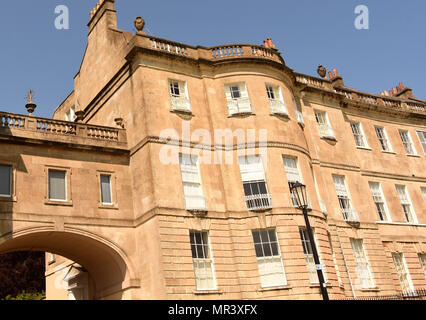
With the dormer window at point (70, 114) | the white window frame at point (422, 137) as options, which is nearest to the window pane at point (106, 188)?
the dormer window at point (70, 114)

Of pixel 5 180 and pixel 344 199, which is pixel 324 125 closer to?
pixel 344 199

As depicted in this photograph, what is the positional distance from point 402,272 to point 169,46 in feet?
61.6

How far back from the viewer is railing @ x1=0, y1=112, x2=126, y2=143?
20766mm

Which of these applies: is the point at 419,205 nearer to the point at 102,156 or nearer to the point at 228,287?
the point at 228,287

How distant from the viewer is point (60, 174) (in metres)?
21.3

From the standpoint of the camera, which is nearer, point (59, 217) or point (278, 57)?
point (59, 217)

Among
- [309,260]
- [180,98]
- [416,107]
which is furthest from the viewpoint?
[416,107]

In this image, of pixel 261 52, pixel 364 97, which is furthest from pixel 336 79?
pixel 261 52

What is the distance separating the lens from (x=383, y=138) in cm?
3228

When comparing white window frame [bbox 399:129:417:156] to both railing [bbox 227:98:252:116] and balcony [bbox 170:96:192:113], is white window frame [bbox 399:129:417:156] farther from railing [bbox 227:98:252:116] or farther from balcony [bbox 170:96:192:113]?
balcony [bbox 170:96:192:113]

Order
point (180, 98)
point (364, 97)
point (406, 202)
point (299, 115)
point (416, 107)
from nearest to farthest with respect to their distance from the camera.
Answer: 1. point (180, 98)
2. point (299, 115)
3. point (406, 202)
4. point (364, 97)
5. point (416, 107)

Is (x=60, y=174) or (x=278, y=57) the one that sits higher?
(x=278, y=57)
